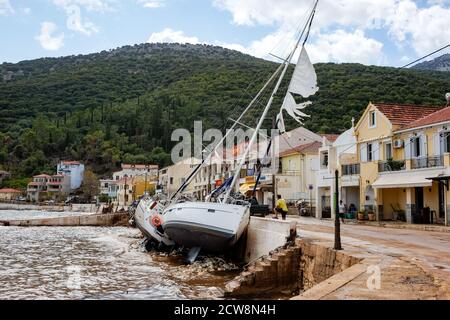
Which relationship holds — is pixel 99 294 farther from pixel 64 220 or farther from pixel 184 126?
pixel 184 126

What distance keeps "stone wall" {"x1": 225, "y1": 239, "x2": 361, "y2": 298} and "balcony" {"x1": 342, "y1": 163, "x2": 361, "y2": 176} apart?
22.1 meters

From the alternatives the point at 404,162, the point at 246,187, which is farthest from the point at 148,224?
the point at 246,187

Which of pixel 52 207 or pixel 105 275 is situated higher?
pixel 52 207

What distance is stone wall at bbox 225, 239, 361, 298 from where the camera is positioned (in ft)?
45.6

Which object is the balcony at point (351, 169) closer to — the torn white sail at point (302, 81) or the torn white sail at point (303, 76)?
the torn white sail at point (302, 81)

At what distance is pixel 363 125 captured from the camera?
37000 mm

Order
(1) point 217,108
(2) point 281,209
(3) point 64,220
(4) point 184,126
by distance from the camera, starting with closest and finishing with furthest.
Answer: (2) point 281,209
(3) point 64,220
(1) point 217,108
(4) point 184,126

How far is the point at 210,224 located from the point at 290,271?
5951 millimetres

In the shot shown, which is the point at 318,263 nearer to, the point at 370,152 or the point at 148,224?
the point at 148,224

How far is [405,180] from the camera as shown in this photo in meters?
30.8

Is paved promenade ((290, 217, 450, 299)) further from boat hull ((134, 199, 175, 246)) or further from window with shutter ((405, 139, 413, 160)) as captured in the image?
window with shutter ((405, 139, 413, 160))

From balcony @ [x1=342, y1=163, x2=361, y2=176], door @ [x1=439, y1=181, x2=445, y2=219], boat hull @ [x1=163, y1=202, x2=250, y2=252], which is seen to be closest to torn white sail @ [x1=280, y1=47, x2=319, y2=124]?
boat hull @ [x1=163, y1=202, x2=250, y2=252]
